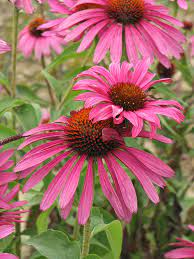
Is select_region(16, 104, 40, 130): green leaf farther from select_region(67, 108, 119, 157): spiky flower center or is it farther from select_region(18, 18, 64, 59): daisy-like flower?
select_region(18, 18, 64, 59): daisy-like flower

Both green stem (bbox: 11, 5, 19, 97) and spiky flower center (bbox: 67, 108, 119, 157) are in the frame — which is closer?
spiky flower center (bbox: 67, 108, 119, 157)

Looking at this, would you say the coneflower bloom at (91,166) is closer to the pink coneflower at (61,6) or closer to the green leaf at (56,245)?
the green leaf at (56,245)

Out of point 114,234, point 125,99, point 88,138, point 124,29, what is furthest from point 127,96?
point 124,29

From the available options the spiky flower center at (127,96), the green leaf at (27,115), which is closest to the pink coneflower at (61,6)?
the green leaf at (27,115)

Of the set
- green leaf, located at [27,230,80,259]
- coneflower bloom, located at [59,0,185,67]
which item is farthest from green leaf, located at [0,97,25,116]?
green leaf, located at [27,230,80,259]

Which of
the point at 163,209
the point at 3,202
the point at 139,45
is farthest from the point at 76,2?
the point at 163,209

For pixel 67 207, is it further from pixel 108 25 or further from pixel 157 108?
pixel 108 25

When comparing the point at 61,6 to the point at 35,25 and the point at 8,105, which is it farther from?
the point at 35,25
